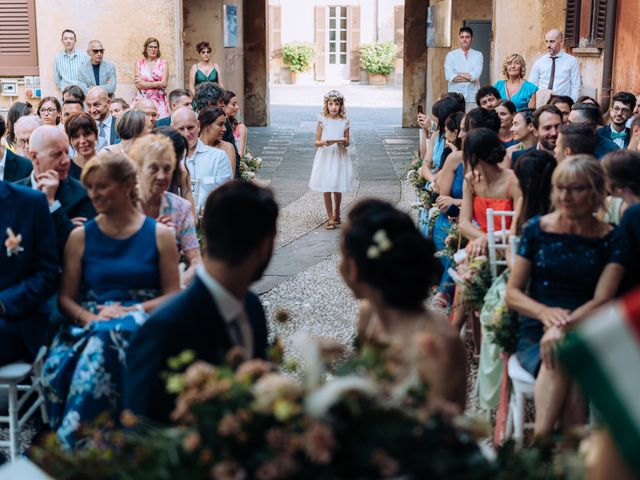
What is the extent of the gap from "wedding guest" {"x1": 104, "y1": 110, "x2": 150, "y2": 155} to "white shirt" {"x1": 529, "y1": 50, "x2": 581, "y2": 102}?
6.00 m

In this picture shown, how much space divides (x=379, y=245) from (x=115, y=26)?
41.8ft

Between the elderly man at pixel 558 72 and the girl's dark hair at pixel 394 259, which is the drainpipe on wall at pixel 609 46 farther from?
the girl's dark hair at pixel 394 259

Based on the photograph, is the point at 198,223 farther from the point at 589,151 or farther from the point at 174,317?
the point at 174,317

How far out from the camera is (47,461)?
7.65ft

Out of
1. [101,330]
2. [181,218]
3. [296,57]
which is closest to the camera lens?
[101,330]

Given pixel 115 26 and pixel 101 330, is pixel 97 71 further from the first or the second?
pixel 101 330

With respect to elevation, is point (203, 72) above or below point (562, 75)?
below

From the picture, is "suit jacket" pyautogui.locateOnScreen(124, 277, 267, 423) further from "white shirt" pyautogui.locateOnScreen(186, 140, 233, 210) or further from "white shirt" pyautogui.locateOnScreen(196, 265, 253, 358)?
"white shirt" pyautogui.locateOnScreen(186, 140, 233, 210)

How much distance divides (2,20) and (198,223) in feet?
30.3

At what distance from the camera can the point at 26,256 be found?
4660 mm

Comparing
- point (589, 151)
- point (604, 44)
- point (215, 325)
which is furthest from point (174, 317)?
point (604, 44)

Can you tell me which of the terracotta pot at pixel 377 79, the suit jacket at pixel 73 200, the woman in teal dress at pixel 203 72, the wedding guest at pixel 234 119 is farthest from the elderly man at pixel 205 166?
the terracotta pot at pixel 377 79

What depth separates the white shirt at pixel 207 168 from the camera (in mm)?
7844

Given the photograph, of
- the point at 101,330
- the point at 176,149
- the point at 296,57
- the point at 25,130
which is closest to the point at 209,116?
the point at 25,130
